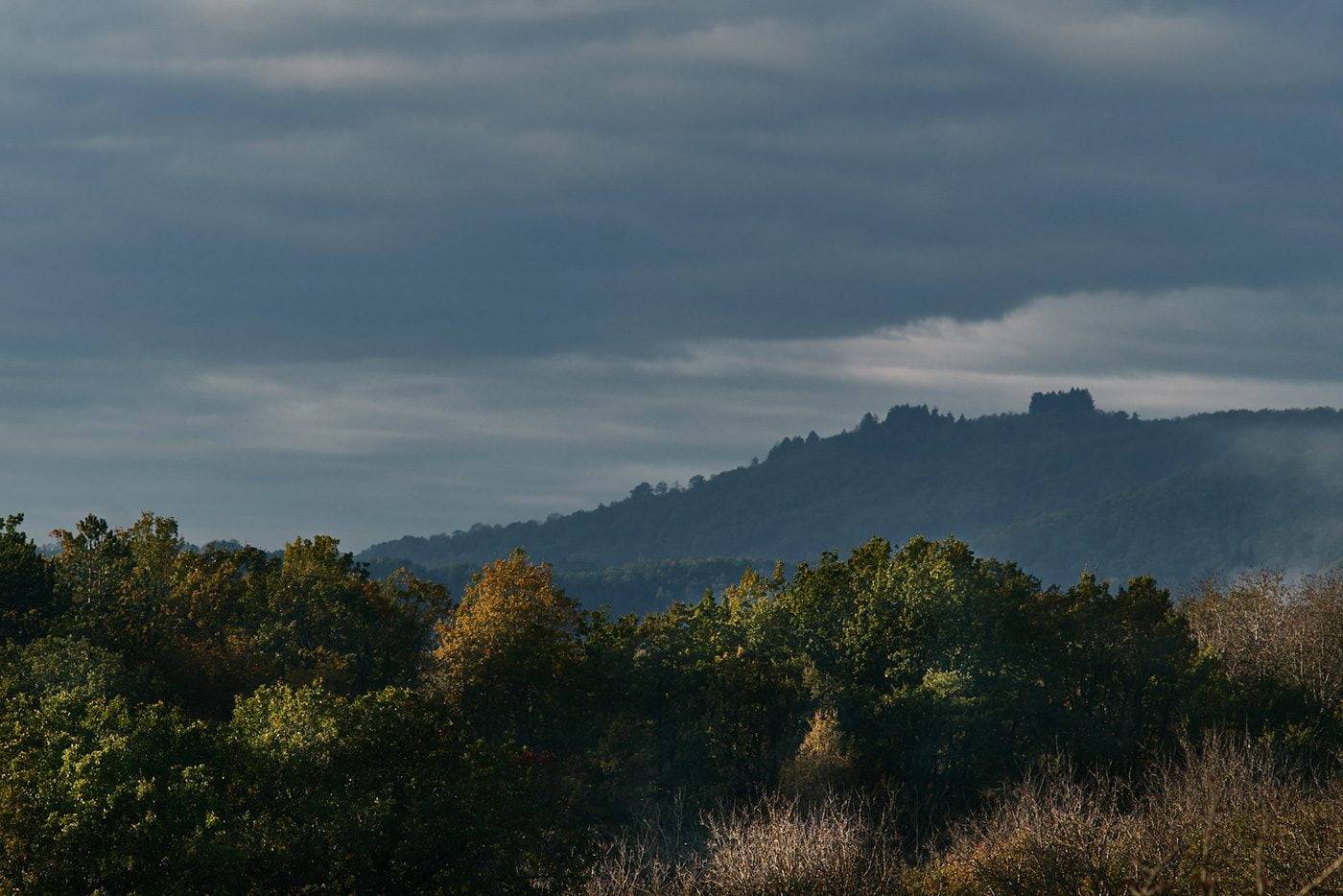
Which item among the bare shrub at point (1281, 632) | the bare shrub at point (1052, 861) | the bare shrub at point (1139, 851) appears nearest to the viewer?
the bare shrub at point (1139, 851)

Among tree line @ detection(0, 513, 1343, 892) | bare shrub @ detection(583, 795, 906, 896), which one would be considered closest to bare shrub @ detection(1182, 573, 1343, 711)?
tree line @ detection(0, 513, 1343, 892)

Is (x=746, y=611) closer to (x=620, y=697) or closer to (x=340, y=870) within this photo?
(x=620, y=697)

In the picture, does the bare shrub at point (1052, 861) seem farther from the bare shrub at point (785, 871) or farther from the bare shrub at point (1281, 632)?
the bare shrub at point (1281, 632)

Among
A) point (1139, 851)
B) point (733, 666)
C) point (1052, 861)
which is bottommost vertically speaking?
point (1052, 861)

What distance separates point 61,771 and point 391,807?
7.95 meters

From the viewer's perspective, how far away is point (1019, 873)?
144ft

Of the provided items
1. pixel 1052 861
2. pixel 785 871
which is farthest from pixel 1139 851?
pixel 785 871

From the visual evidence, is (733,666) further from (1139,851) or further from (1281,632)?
(1139,851)

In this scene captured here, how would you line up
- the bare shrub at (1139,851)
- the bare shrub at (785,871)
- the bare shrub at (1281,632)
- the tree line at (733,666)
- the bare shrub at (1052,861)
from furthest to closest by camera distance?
the bare shrub at (1281,632) < the tree line at (733,666) < the bare shrub at (785,871) < the bare shrub at (1052,861) < the bare shrub at (1139,851)

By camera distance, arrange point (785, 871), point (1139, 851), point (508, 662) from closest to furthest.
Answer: point (1139, 851), point (785, 871), point (508, 662)

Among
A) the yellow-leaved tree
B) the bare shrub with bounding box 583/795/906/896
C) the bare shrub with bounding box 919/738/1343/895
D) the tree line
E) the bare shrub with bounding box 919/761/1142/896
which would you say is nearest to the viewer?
the bare shrub with bounding box 919/738/1343/895

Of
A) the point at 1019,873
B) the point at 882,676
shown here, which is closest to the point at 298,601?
the point at 882,676

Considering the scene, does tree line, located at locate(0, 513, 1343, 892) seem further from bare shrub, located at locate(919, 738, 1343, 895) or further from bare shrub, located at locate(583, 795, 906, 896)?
bare shrub, located at locate(919, 738, 1343, 895)

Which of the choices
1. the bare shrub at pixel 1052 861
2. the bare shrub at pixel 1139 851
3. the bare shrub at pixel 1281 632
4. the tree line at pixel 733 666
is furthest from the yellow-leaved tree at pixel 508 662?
the bare shrub at pixel 1281 632
